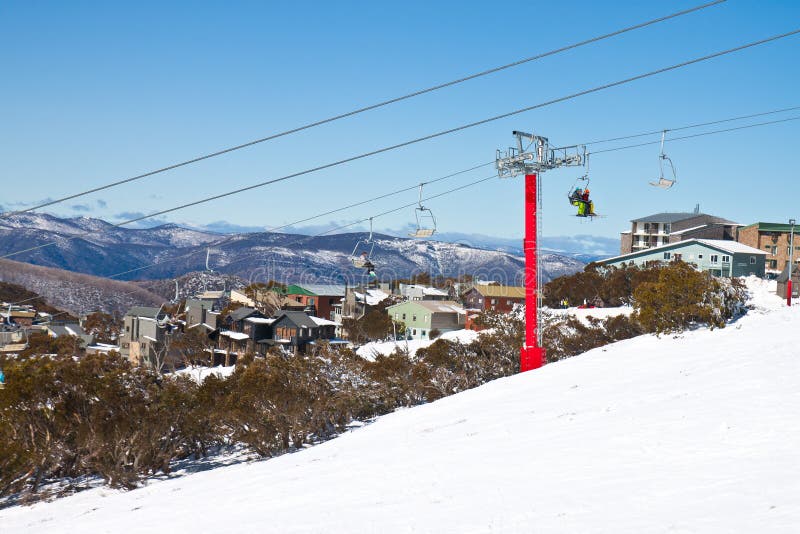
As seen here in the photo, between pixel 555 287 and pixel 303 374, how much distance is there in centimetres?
A: 4004

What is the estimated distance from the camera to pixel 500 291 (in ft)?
257

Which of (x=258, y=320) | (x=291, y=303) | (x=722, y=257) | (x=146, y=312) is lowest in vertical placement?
(x=258, y=320)

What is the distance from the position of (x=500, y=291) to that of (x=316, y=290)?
82.7 feet

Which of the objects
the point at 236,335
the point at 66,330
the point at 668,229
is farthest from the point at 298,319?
the point at 668,229

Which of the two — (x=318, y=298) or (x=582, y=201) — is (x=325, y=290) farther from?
(x=582, y=201)

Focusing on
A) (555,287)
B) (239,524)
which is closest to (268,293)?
(555,287)

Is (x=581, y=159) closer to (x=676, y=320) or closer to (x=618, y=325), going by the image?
(x=676, y=320)

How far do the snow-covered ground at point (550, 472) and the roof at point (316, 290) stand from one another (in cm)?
6762

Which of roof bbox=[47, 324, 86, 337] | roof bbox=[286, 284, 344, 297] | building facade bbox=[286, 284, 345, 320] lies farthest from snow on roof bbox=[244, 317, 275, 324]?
roof bbox=[286, 284, 344, 297]

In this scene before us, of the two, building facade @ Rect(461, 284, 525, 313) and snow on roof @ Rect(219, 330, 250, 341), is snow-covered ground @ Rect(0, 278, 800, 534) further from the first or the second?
building facade @ Rect(461, 284, 525, 313)

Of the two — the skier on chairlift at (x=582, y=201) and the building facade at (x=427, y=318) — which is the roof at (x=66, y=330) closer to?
the building facade at (x=427, y=318)

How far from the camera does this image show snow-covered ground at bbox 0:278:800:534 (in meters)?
8.33

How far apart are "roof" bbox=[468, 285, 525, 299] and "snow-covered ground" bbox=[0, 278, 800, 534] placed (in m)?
56.6

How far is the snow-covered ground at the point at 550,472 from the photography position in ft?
27.3
